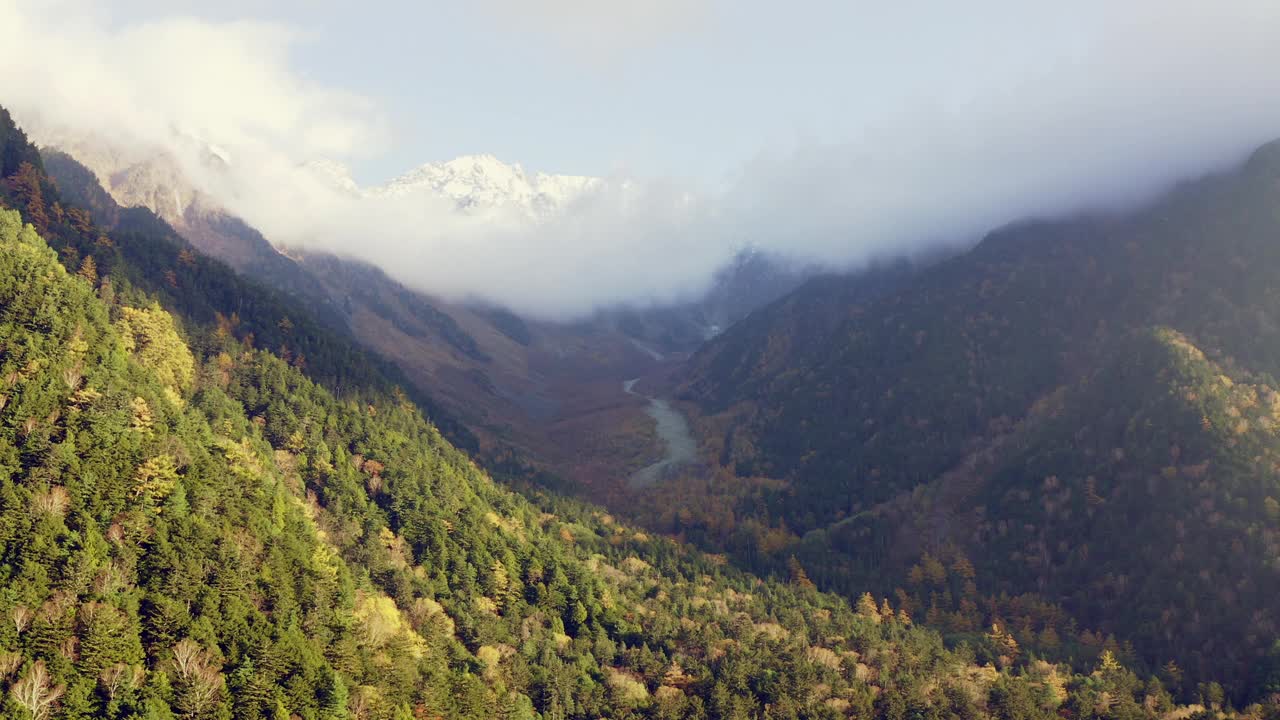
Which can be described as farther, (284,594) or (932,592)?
(932,592)

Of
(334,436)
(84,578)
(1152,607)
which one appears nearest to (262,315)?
(334,436)

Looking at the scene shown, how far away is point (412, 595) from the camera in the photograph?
112 metres

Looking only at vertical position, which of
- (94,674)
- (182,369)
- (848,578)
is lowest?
(848,578)

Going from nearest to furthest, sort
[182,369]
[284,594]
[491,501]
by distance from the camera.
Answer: [284,594]
[182,369]
[491,501]

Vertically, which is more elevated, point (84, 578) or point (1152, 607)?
point (84, 578)

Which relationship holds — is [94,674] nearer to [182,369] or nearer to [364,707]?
[364,707]

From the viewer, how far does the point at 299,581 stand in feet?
304

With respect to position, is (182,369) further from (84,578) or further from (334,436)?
(84,578)

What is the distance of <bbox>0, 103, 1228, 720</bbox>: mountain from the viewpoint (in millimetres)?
75438

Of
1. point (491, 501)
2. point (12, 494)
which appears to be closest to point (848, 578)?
point (491, 501)

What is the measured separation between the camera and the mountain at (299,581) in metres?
75.4

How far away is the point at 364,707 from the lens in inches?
3214

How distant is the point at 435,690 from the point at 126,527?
133 ft

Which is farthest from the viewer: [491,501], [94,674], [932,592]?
[932,592]
